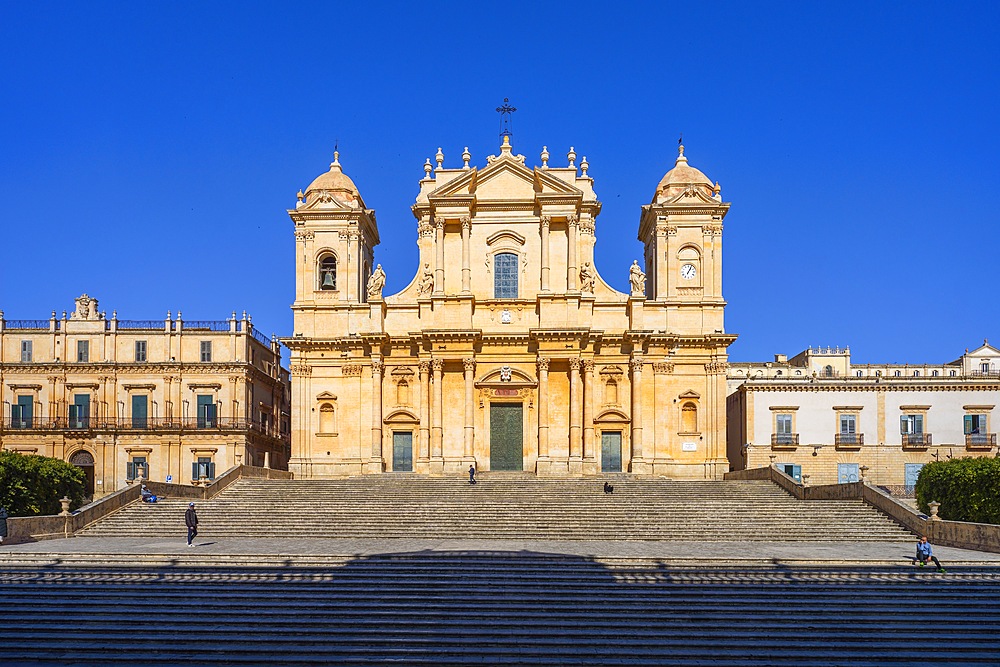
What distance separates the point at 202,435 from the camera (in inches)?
2050

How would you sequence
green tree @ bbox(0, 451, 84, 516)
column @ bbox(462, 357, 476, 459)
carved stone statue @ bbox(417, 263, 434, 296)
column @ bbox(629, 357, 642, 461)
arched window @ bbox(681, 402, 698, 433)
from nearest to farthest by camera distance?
green tree @ bbox(0, 451, 84, 516) → column @ bbox(462, 357, 476, 459) → column @ bbox(629, 357, 642, 461) → arched window @ bbox(681, 402, 698, 433) → carved stone statue @ bbox(417, 263, 434, 296)

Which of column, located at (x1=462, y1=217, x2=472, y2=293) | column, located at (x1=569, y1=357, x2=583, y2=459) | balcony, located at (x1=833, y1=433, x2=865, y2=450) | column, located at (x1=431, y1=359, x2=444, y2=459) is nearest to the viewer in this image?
column, located at (x1=569, y1=357, x2=583, y2=459)

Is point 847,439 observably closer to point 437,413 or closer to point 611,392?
point 611,392

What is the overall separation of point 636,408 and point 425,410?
10188mm

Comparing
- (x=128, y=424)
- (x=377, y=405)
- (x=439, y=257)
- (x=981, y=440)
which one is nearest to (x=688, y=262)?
(x=439, y=257)

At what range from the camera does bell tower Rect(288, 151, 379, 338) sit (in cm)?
4631

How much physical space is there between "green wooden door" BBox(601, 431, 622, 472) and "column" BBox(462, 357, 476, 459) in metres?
6.43

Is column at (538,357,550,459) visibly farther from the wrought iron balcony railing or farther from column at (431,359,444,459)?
the wrought iron balcony railing

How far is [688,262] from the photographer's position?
4641 cm

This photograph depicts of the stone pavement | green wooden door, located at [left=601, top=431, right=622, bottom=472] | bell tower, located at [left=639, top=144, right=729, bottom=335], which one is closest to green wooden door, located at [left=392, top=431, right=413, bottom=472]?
green wooden door, located at [left=601, top=431, right=622, bottom=472]

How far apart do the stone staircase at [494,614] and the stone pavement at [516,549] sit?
0.83m

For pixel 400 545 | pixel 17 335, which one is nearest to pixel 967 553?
pixel 400 545

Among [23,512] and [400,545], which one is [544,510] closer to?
[400,545]

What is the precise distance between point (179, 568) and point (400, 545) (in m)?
6.46
